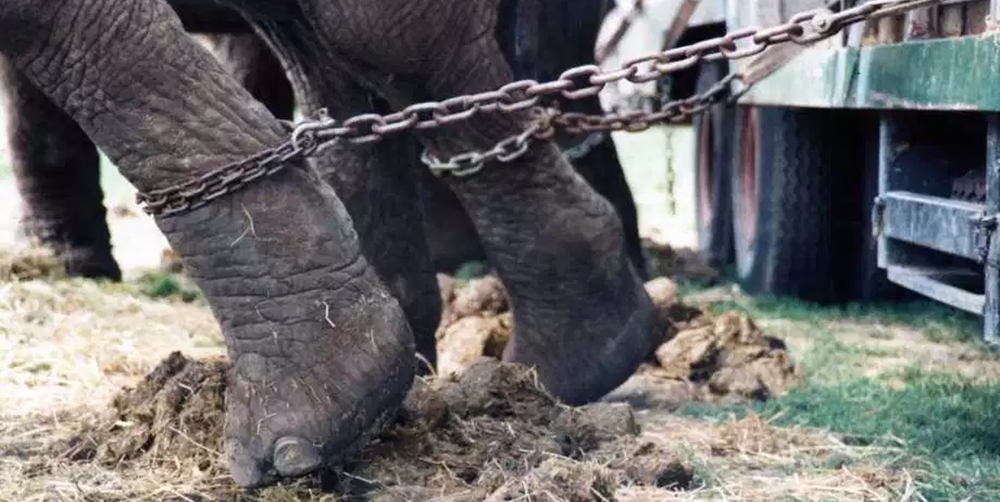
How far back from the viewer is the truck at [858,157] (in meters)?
3.59

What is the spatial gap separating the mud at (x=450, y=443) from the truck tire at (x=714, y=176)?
3555 millimetres

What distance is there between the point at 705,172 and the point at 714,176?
1.43 ft

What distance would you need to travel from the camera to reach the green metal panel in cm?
342

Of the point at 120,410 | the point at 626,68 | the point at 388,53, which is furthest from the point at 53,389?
the point at 626,68

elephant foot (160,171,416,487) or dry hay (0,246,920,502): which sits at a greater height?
elephant foot (160,171,416,487)

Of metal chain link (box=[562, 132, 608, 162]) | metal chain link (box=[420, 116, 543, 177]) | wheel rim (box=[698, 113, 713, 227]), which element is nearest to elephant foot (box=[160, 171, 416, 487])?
metal chain link (box=[420, 116, 543, 177])

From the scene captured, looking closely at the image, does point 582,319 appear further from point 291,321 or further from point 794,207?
point 794,207

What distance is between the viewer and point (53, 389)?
457 cm

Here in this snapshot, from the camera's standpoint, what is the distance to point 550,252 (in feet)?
14.1

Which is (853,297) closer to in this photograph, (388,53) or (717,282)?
(717,282)

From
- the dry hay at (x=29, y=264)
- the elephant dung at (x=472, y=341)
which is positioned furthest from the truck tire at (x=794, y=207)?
the dry hay at (x=29, y=264)

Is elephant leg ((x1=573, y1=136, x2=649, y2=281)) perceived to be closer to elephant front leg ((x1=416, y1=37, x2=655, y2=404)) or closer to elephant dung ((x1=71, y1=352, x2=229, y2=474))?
elephant front leg ((x1=416, y1=37, x2=655, y2=404))

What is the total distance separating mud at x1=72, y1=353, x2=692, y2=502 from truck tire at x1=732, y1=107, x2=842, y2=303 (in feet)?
8.17

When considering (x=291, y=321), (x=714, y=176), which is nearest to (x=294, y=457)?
(x=291, y=321)
